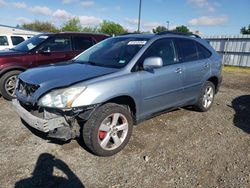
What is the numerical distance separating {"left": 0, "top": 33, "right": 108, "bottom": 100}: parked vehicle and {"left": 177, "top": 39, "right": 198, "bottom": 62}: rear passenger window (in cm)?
363

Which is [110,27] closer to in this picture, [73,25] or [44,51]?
[73,25]

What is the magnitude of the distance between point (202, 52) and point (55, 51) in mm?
4044

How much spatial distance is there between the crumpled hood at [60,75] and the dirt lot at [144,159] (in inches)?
36.0

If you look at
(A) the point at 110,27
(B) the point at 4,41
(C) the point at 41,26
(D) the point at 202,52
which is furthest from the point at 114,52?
(C) the point at 41,26

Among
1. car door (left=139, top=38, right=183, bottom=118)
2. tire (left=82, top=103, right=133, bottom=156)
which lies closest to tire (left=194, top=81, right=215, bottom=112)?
car door (left=139, top=38, right=183, bottom=118)

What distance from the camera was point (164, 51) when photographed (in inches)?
171

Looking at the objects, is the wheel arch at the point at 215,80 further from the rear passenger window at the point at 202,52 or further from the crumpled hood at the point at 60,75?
the crumpled hood at the point at 60,75

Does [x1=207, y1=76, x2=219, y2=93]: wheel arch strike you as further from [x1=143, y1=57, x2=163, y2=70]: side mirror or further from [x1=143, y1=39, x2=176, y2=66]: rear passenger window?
[x1=143, y1=57, x2=163, y2=70]: side mirror

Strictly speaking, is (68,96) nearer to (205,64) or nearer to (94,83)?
(94,83)

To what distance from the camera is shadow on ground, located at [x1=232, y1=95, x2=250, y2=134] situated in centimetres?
497

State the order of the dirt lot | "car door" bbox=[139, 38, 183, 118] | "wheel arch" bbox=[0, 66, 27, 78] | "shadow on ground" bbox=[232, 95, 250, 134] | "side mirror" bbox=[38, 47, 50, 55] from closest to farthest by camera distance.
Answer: the dirt lot, "car door" bbox=[139, 38, 183, 118], "shadow on ground" bbox=[232, 95, 250, 134], "wheel arch" bbox=[0, 66, 27, 78], "side mirror" bbox=[38, 47, 50, 55]

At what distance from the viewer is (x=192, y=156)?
363 cm

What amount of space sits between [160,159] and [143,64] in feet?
4.78

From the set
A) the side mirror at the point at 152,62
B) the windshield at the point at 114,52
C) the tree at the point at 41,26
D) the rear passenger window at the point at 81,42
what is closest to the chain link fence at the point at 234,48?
the rear passenger window at the point at 81,42
